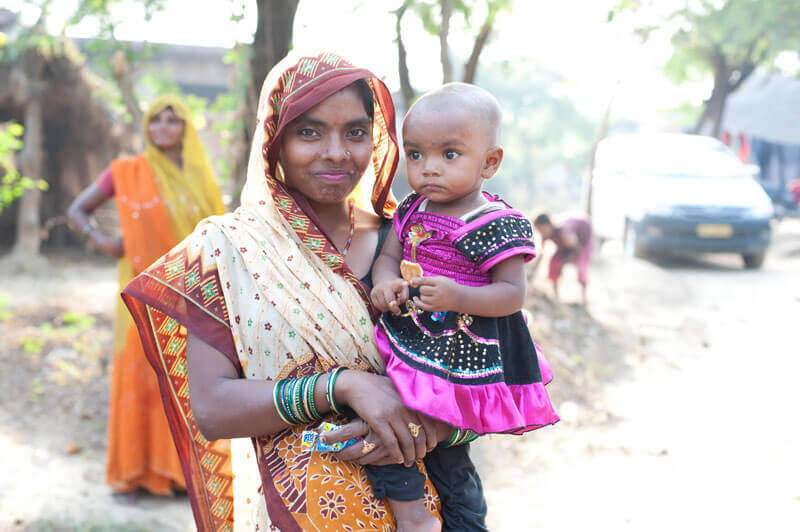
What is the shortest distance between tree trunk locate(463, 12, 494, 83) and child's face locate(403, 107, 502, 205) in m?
3.67

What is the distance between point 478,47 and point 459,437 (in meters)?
4.38

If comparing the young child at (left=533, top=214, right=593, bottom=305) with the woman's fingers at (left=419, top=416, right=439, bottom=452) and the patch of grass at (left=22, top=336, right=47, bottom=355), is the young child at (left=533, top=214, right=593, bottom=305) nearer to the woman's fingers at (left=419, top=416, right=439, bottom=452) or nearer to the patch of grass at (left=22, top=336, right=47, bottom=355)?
the patch of grass at (left=22, top=336, right=47, bottom=355)

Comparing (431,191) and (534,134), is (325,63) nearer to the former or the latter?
(431,191)

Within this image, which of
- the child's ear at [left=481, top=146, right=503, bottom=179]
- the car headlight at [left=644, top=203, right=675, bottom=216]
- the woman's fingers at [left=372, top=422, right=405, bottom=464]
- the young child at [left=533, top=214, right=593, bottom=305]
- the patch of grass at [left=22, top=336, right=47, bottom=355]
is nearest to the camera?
the woman's fingers at [left=372, top=422, right=405, bottom=464]

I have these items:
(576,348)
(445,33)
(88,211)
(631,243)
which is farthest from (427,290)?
(631,243)

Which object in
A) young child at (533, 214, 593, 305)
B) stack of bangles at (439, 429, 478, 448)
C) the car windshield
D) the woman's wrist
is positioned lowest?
young child at (533, 214, 593, 305)

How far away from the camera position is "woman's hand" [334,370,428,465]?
4.82ft

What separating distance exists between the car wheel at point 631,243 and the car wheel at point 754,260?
56.2 inches

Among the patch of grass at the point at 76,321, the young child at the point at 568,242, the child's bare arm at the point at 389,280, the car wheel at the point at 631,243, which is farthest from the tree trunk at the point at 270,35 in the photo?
the car wheel at the point at 631,243

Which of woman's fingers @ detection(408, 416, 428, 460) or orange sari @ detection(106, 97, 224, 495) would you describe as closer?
woman's fingers @ detection(408, 416, 428, 460)

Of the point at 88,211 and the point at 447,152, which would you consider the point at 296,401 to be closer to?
the point at 447,152

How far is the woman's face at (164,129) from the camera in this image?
13.3 ft

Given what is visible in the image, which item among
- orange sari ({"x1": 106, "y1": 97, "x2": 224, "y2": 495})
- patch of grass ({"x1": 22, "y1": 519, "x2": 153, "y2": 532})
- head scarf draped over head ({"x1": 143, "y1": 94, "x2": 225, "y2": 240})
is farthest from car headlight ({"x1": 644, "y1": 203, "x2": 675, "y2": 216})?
patch of grass ({"x1": 22, "y1": 519, "x2": 153, "y2": 532})

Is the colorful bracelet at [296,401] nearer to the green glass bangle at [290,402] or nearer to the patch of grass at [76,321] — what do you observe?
the green glass bangle at [290,402]
